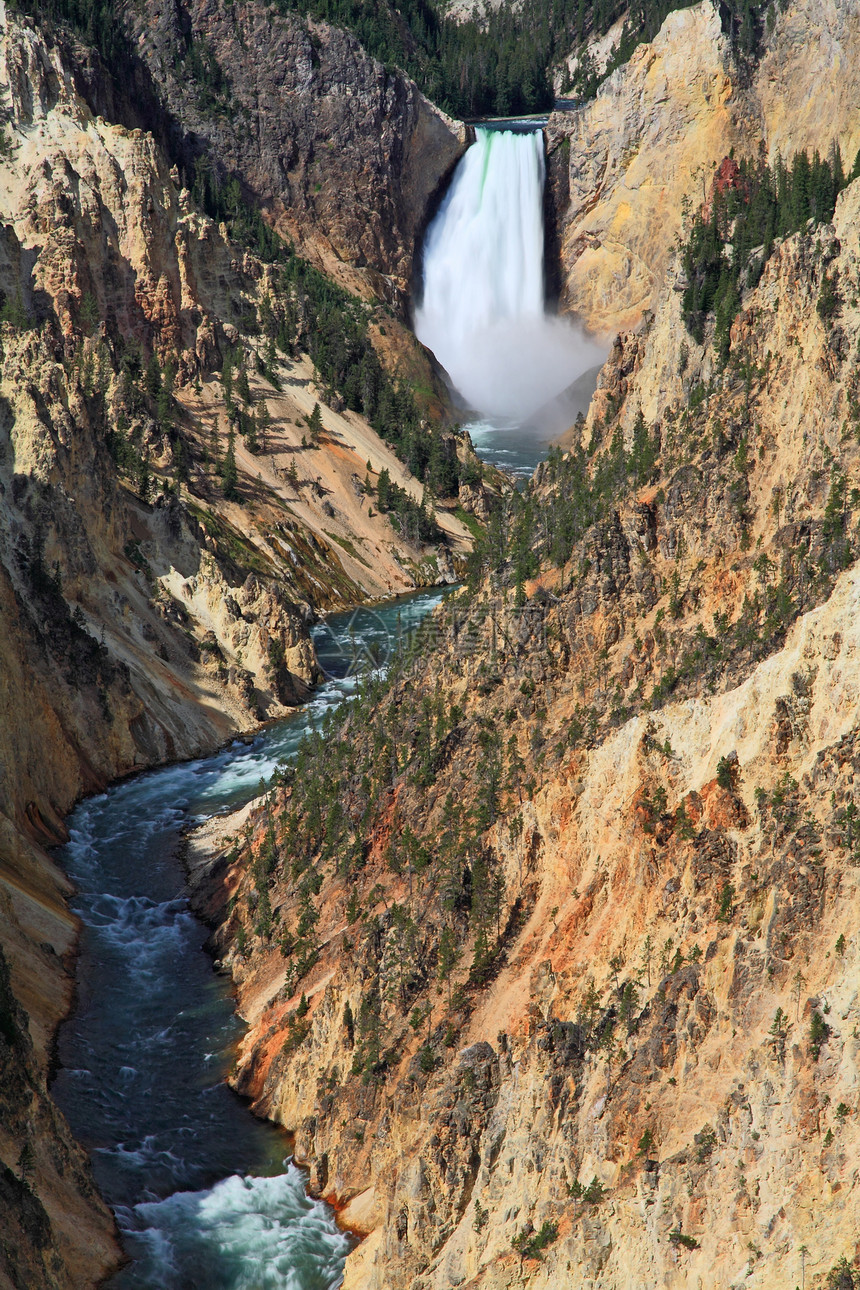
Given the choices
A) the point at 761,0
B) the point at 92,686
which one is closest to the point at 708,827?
the point at 92,686

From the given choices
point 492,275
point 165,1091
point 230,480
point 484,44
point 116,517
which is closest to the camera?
point 165,1091

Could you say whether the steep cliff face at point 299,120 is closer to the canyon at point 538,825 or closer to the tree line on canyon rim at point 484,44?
the tree line on canyon rim at point 484,44

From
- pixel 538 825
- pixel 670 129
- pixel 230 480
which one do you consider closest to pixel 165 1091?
pixel 538 825

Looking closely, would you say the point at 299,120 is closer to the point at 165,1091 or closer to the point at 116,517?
the point at 116,517

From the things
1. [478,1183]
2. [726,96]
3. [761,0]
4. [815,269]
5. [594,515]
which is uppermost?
[761,0]

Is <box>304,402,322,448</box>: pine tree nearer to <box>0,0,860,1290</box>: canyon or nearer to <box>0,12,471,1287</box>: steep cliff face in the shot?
<box>0,12,471,1287</box>: steep cliff face

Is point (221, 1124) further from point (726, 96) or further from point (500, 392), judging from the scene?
point (726, 96)

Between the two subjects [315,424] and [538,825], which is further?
[315,424]
